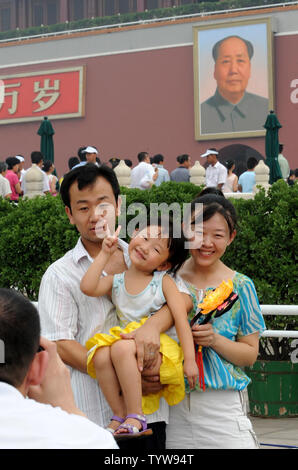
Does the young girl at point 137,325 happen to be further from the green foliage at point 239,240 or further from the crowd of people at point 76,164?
the crowd of people at point 76,164

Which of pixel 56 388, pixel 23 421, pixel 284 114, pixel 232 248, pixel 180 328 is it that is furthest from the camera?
pixel 284 114

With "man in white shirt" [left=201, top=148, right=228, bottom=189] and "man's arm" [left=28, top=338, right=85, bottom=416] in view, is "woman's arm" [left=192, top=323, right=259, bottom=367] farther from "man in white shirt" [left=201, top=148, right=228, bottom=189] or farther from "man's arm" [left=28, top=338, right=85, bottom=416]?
A: "man in white shirt" [left=201, top=148, right=228, bottom=189]

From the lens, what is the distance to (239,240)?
531 centimetres

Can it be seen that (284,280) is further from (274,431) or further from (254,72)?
(254,72)

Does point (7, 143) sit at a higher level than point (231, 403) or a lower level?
higher

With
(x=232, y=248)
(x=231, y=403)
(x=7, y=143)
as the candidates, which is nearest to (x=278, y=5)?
(x=7, y=143)

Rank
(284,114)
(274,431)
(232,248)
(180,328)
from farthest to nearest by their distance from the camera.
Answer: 1. (284,114)
2. (232,248)
3. (274,431)
4. (180,328)

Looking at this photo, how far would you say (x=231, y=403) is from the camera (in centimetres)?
242

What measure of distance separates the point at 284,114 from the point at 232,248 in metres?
15.9

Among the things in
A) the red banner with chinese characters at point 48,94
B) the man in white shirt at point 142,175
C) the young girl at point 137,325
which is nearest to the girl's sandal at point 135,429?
the young girl at point 137,325

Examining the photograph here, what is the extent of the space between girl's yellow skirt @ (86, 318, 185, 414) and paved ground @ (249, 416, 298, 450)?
221cm

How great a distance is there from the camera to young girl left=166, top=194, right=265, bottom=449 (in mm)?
2379

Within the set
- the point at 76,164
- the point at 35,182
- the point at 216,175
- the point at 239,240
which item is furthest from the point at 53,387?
the point at 216,175

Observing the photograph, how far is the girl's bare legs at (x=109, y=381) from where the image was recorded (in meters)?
2.26
